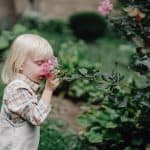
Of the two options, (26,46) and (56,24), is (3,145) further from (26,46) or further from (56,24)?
(56,24)

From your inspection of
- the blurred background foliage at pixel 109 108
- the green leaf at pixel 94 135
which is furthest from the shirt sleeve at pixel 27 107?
the green leaf at pixel 94 135

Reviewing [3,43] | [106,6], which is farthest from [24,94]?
[3,43]

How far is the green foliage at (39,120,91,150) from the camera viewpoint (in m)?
6.82

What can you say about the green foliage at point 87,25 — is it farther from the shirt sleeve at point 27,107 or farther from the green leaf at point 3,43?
the shirt sleeve at point 27,107

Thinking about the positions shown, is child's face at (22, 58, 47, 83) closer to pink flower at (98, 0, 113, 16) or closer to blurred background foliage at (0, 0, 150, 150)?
blurred background foliage at (0, 0, 150, 150)

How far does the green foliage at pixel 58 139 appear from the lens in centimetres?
682

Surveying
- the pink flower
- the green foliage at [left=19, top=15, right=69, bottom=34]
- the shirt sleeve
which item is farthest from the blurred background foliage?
the green foliage at [left=19, top=15, right=69, bottom=34]

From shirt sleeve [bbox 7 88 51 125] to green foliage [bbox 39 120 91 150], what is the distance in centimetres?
168

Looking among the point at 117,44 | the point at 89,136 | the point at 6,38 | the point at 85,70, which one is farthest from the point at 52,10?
the point at 85,70

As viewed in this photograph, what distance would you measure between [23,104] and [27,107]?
34mm

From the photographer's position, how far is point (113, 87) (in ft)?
19.5

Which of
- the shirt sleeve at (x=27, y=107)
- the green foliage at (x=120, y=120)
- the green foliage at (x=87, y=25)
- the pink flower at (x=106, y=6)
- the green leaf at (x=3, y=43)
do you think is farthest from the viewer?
the green foliage at (x=87, y=25)

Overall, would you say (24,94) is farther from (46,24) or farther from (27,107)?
(46,24)

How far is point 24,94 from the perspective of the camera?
203 inches
